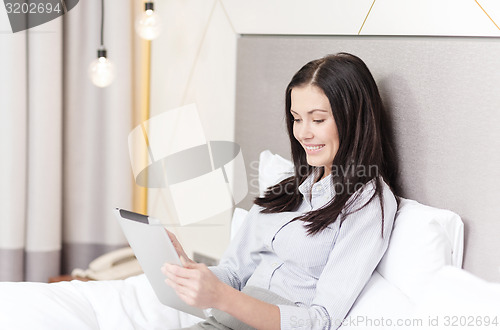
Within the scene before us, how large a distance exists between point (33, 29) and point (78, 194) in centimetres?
71

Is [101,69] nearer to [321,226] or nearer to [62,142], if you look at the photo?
[62,142]

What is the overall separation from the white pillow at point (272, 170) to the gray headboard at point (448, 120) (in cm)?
34

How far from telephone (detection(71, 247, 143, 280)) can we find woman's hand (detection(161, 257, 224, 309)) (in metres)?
1.26

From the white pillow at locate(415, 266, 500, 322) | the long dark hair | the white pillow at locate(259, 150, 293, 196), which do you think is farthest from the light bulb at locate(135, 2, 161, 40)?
the white pillow at locate(415, 266, 500, 322)

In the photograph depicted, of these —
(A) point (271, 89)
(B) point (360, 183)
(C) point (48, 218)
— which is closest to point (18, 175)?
(C) point (48, 218)

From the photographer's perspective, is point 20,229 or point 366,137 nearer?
point 366,137

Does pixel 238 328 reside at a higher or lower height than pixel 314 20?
lower

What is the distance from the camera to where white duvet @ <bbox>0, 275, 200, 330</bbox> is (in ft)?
4.63

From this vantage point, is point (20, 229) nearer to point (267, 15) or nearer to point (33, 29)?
point (33, 29)

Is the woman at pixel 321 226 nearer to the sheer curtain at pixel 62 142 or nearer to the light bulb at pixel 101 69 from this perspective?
the light bulb at pixel 101 69

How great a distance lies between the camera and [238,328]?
1433mm

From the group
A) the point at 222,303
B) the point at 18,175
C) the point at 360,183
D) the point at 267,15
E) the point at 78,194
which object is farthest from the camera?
the point at 78,194

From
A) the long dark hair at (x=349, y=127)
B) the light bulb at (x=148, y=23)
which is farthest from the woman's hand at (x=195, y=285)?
the light bulb at (x=148, y=23)

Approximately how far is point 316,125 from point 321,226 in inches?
9.7
